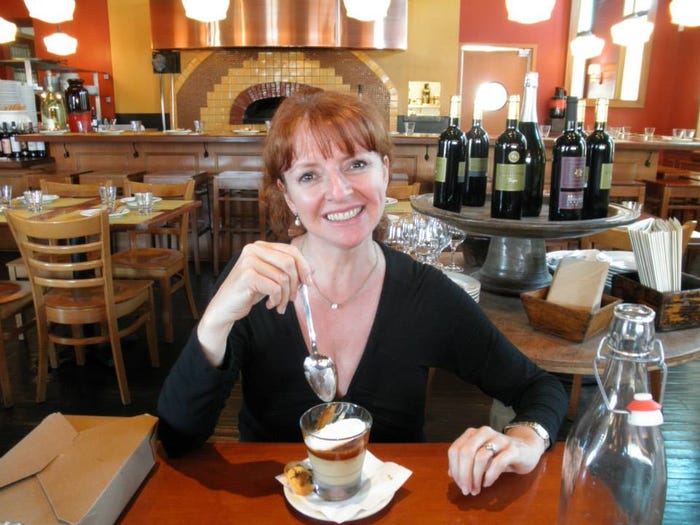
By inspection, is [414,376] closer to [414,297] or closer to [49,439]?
[414,297]

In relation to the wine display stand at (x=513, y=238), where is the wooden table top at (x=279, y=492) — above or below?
below

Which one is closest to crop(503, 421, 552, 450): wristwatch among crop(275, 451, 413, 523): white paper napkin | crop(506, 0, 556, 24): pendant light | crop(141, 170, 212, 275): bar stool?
crop(275, 451, 413, 523): white paper napkin

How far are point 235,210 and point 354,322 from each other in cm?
424

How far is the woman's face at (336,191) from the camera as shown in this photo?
3.94 feet

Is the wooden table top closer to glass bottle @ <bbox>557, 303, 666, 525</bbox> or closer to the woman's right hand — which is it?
glass bottle @ <bbox>557, 303, 666, 525</bbox>

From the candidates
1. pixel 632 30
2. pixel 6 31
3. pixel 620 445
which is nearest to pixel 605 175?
pixel 620 445

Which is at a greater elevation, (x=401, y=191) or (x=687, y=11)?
(x=687, y=11)

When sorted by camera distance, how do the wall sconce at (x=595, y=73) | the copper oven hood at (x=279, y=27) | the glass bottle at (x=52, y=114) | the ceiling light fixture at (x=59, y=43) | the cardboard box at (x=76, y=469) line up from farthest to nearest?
the wall sconce at (x=595, y=73)
the copper oven hood at (x=279, y=27)
the ceiling light fixture at (x=59, y=43)
the glass bottle at (x=52, y=114)
the cardboard box at (x=76, y=469)

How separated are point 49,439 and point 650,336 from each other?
2.88 feet

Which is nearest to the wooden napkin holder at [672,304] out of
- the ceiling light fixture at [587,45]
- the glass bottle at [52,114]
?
the glass bottle at [52,114]

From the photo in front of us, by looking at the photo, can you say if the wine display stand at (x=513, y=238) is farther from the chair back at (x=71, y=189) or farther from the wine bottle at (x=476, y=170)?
the chair back at (x=71, y=189)

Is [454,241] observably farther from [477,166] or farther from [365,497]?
[365,497]

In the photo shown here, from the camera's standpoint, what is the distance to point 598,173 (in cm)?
178

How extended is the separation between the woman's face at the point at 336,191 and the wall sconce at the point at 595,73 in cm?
787
